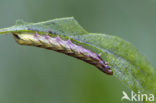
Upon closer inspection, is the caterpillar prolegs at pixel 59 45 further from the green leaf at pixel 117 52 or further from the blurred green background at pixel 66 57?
the blurred green background at pixel 66 57

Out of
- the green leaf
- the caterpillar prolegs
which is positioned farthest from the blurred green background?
the green leaf

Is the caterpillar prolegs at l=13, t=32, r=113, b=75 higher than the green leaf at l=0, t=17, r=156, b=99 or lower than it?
higher

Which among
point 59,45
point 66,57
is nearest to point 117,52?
point 59,45

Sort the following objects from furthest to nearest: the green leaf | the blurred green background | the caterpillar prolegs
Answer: the blurred green background
the caterpillar prolegs
the green leaf

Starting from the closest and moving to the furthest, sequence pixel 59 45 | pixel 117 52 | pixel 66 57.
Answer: pixel 117 52 → pixel 59 45 → pixel 66 57

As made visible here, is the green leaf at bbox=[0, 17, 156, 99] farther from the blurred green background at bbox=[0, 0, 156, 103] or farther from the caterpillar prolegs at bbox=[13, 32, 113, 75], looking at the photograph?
the blurred green background at bbox=[0, 0, 156, 103]

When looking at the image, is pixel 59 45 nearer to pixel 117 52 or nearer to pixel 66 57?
pixel 117 52
